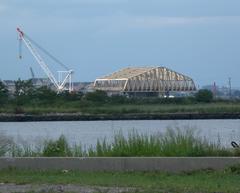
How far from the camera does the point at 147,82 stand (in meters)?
139

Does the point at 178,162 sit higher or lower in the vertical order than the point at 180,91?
lower

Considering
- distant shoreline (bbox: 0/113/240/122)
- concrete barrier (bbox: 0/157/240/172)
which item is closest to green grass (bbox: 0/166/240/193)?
concrete barrier (bbox: 0/157/240/172)

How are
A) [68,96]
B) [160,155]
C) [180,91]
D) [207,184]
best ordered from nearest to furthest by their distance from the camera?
[207,184]
[160,155]
[68,96]
[180,91]

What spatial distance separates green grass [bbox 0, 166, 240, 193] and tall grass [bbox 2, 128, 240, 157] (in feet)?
7.88

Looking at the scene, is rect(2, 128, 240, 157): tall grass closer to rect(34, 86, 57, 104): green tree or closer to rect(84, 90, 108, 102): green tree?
rect(34, 86, 57, 104): green tree

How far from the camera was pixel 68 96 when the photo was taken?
114625 millimetres

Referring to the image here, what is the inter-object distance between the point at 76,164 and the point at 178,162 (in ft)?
8.57

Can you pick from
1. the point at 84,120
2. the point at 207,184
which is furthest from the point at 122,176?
the point at 84,120

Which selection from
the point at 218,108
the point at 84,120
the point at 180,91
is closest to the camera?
the point at 84,120

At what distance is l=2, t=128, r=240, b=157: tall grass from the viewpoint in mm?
20484

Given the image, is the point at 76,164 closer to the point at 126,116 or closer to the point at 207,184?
the point at 207,184

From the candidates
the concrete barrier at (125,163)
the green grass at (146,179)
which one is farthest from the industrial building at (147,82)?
the green grass at (146,179)

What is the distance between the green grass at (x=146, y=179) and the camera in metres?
15.1

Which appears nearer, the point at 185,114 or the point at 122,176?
the point at 122,176
